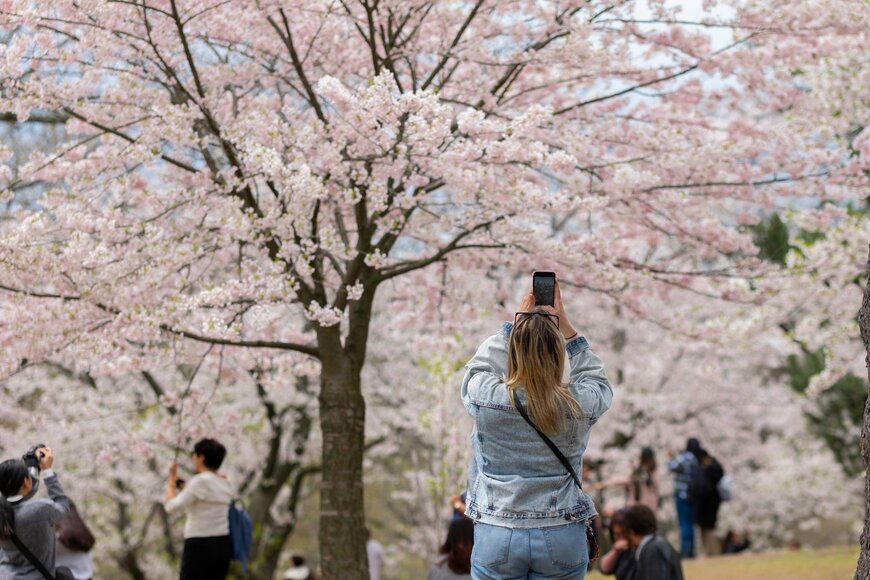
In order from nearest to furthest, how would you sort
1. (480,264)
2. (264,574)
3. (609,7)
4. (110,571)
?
(609,7)
(480,264)
(264,574)
(110,571)

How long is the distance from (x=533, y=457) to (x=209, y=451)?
11.7ft

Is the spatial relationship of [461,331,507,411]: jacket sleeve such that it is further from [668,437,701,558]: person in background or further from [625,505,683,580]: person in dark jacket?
[668,437,701,558]: person in background

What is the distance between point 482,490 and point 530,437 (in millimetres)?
252

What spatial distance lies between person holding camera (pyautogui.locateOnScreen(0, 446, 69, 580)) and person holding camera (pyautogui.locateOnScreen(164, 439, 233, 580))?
1588 millimetres

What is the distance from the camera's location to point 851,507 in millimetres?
22203

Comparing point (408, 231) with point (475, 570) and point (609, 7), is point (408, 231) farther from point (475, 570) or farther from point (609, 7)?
point (475, 570)

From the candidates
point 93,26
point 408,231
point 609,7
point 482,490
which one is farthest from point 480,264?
point 482,490

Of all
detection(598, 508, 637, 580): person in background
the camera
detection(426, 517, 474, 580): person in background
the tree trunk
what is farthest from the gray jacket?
the tree trunk

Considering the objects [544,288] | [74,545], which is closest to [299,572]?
[74,545]

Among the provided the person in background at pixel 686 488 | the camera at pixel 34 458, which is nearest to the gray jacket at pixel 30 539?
the camera at pixel 34 458

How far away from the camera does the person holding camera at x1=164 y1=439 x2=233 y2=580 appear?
6.12 meters

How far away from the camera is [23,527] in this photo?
4438 millimetres

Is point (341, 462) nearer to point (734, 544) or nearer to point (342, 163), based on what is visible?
point (342, 163)

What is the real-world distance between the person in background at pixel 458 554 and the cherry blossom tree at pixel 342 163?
168 centimetres
